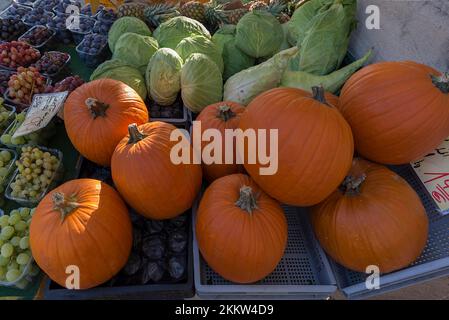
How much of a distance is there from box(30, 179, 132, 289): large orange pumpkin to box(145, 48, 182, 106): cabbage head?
77cm

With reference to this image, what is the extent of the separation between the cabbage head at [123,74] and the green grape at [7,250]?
1.01 m

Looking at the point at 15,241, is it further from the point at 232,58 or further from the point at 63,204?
the point at 232,58

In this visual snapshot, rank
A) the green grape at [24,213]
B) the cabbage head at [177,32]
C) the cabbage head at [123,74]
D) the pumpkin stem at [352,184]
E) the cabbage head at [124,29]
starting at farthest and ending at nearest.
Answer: the cabbage head at [124,29] → the cabbage head at [177,32] → the cabbage head at [123,74] → the green grape at [24,213] → the pumpkin stem at [352,184]

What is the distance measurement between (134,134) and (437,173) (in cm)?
127

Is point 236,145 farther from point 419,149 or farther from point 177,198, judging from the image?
point 419,149

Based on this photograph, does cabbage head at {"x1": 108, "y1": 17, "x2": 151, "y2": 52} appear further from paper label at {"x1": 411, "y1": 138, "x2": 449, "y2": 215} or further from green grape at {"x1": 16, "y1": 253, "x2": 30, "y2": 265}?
paper label at {"x1": 411, "y1": 138, "x2": 449, "y2": 215}

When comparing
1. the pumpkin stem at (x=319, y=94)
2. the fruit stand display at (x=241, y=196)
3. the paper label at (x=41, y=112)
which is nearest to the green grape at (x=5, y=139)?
the fruit stand display at (x=241, y=196)

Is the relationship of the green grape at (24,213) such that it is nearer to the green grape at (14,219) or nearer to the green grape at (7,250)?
the green grape at (14,219)

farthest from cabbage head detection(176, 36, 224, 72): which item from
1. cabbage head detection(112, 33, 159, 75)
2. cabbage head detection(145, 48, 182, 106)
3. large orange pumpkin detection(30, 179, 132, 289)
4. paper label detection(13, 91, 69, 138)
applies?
large orange pumpkin detection(30, 179, 132, 289)

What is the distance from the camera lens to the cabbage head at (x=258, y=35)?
1.98m

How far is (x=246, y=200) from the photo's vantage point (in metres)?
1.14

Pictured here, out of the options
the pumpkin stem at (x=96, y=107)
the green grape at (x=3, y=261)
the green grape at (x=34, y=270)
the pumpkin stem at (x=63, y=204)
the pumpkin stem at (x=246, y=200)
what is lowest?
the green grape at (x=34, y=270)

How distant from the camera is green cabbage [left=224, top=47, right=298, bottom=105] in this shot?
65.4 inches

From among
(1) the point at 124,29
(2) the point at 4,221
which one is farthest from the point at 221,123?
(1) the point at 124,29
